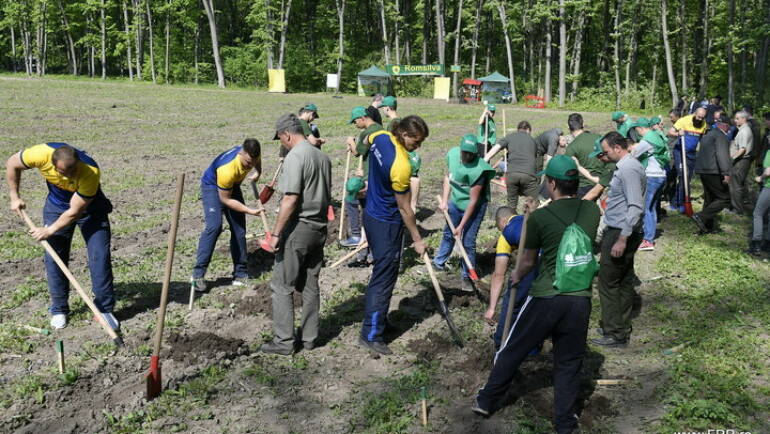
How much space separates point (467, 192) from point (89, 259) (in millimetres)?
4237

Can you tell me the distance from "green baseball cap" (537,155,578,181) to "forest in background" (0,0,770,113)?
33.7m

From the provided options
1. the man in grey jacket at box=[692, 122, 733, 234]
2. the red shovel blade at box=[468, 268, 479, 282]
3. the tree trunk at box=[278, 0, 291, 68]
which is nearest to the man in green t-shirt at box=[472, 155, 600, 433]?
the red shovel blade at box=[468, 268, 479, 282]

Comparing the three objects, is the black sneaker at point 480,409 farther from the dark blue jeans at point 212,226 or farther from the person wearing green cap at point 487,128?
the person wearing green cap at point 487,128

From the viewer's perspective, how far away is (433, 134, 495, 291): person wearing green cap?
7.30 meters

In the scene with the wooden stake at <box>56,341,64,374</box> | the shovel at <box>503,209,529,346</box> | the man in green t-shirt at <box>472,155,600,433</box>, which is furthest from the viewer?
the wooden stake at <box>56,341,64,374</box>

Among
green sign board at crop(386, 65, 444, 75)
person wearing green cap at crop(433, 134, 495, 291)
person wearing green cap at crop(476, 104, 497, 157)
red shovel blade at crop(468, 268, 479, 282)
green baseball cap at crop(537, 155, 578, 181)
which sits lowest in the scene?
red shovel blade at crop(468, 268, 479, 282)

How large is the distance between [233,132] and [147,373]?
1604cm

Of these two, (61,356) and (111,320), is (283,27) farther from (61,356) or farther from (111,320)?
(61,356)

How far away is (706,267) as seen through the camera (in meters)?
8.89

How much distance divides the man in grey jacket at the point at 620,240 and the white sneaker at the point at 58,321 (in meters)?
5.41

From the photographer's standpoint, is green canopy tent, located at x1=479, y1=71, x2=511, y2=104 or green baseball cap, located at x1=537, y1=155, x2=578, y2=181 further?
green canopy tent, located at x1=479, y1=71, x2=511, y2=104

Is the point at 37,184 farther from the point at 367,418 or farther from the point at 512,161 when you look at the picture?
the point at 367,418

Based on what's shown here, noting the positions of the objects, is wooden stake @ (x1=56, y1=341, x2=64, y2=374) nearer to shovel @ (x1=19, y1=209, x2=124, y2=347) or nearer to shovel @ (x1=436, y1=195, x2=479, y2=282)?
shovel @ (x1=19, y1=209, x2=124, y2=347)

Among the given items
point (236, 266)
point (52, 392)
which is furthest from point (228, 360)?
point (236, 266)
